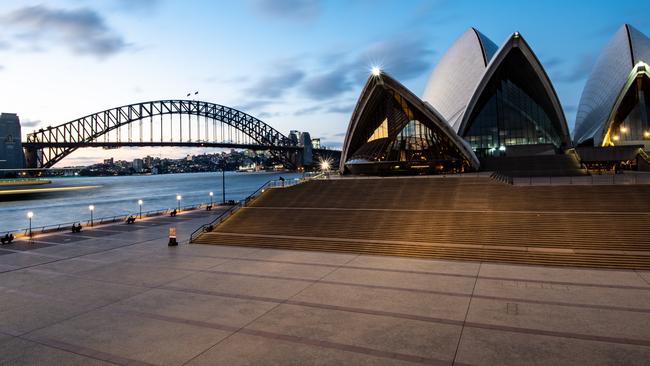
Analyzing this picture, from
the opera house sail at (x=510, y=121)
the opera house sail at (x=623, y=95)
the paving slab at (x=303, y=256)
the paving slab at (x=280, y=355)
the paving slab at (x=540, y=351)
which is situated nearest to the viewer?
the paving slab at (x=540, y=351)

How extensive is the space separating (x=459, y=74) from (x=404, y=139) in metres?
19.1

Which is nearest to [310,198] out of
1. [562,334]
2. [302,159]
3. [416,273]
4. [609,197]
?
[416,273]

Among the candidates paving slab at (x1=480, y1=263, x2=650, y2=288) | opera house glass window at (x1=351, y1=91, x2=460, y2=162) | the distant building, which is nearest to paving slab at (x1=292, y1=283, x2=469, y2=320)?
paving slab at (x1=480, y1=263, x2=650, y2=288)

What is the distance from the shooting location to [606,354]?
23.6 ft

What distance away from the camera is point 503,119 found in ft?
153

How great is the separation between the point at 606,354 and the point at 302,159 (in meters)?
Result: 130

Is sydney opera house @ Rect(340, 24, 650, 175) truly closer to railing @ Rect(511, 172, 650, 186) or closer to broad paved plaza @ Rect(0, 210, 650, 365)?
railing @ Rect(511, 172, 650, 186)

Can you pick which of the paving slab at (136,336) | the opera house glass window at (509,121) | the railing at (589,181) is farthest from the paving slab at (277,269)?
the opera house glass window at (509,121)

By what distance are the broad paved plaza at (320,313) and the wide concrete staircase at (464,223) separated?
1.37 metres

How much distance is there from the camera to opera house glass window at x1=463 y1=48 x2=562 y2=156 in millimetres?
46406

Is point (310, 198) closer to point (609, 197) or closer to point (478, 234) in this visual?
point (478, 234)

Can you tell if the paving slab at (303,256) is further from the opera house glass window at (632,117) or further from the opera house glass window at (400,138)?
the opera house glass window at (632,117)

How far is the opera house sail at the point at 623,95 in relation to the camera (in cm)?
4381

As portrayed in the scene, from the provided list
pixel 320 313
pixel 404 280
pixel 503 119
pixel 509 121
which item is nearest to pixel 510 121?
pixel 509 121
